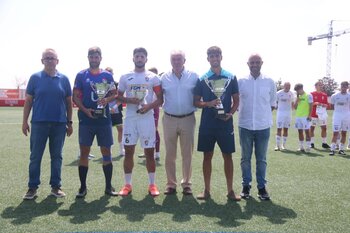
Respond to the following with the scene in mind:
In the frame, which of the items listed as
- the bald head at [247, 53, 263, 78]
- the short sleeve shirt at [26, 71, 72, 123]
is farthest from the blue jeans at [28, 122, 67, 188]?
the bald head at [247, 53, 263, 78]

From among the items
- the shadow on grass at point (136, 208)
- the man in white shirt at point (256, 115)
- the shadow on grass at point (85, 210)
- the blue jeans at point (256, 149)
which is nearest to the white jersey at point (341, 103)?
the man in white shirt at point (256, 115)

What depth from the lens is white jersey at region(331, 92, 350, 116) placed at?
11141 mm

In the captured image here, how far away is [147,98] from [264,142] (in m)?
2.06

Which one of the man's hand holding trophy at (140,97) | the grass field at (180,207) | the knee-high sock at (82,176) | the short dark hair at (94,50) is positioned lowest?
the grass field at (180,207)

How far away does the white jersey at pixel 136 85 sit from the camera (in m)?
6.03

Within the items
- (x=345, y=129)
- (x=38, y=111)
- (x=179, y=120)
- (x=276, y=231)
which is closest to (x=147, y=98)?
(x=179, y=120)

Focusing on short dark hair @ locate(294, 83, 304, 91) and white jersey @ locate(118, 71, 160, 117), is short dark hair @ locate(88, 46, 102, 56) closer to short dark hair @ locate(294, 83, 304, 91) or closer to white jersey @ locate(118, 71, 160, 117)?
white jersey @ locate(118, 71, 160, 117)

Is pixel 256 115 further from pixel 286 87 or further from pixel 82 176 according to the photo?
pixel 286 87

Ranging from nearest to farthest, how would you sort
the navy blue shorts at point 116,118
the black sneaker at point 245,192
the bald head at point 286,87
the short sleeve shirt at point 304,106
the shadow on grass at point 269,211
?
1. the shadow on grass at point 269,211
2. the black sneaker at point 245,192
3. the navy blue shorts at point 116,118
4. the short sleeve shirt at point 304,106
5. the bald head at point 286,87

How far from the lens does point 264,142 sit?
6.05 m

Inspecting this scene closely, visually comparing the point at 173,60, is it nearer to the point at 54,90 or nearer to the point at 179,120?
the point at 179,120

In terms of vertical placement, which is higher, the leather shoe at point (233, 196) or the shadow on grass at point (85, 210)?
the leather shoe at point (233, 196)

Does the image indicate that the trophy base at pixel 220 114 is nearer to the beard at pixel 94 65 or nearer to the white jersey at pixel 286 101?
the beard at pixel 94 65

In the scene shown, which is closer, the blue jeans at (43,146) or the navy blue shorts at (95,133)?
the blue jeans at (43,146)
